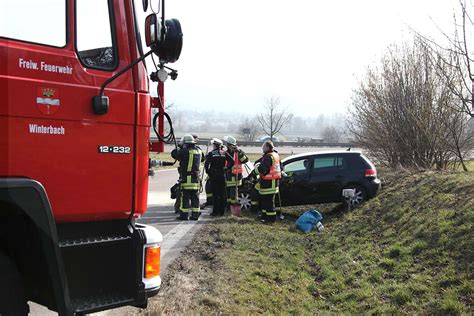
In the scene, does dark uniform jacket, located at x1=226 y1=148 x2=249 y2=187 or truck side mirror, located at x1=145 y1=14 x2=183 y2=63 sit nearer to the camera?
truck side mirror, located at x1=145 y1=14 x2=183 y2=63

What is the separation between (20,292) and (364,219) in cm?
748

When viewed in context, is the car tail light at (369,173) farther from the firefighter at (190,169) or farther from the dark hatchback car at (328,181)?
the firefighter at (190,169)

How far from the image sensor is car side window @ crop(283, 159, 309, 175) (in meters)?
11.3

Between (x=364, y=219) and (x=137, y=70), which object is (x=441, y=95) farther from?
(x=137, y=70)

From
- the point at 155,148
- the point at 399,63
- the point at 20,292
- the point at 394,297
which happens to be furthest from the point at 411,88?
the point at 20,292

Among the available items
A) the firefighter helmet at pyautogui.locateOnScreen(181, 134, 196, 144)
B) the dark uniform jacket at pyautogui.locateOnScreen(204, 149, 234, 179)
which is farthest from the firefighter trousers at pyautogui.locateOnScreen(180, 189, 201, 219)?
the firefighter helmet at pyautogui.locateOnScreen(181, 134, 196, 144)

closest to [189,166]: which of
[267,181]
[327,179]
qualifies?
[267,181]

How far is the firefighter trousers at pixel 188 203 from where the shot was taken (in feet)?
31.8

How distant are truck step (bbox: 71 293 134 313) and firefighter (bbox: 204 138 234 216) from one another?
7.21m

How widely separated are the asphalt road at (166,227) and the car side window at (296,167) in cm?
229

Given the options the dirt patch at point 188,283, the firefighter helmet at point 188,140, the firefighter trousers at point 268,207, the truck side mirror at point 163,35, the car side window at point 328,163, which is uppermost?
the truck side mirror at point 163,35

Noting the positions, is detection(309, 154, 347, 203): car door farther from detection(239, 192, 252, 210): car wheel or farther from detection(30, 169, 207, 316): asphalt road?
detection(30, 169, 207, 316): asphalt road

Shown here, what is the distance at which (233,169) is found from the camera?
11031 mm

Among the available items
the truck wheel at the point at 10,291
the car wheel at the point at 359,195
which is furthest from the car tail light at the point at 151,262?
the car wheel at the point at 359,195
